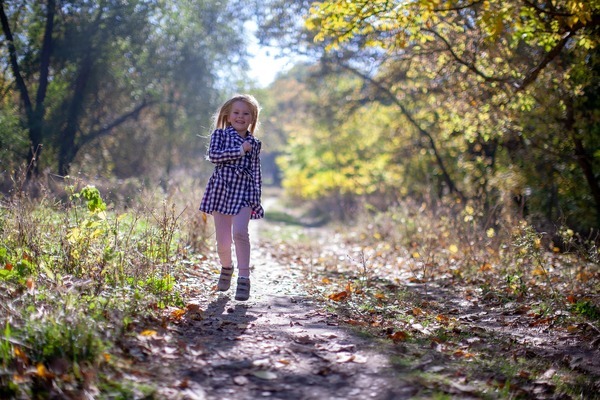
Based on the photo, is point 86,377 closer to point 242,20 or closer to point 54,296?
point 54,296

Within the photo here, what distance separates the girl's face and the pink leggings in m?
0.76

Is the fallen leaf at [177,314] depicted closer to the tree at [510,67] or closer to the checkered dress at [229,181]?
the checkered dress at [229,181]

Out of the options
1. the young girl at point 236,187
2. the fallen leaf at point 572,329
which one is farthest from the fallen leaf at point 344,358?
the fallen leaf at point 572,329

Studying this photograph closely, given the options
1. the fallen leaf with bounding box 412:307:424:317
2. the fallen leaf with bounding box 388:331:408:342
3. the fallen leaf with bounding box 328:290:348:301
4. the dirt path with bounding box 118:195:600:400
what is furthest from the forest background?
the fallen leaf with bounding box 388:331:408:342

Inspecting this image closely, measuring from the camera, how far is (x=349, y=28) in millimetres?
6848

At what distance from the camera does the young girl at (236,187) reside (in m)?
5.39

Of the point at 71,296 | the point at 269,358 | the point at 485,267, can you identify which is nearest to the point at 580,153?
the point at 485,267

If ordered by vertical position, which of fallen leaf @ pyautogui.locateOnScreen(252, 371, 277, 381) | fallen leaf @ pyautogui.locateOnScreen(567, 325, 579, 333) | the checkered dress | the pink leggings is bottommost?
fallen leaf @ pyautogui.locateOnScreen(252, 371, 277, 381)

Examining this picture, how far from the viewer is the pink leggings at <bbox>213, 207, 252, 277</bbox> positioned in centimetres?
538

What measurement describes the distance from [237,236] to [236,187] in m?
0.43

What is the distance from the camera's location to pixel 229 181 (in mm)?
5441

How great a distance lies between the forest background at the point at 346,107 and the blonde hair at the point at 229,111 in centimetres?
96

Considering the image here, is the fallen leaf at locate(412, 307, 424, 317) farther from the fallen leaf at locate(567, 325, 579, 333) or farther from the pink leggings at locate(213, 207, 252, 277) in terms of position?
the pink leggings at locate(213, 207, 252, 277)

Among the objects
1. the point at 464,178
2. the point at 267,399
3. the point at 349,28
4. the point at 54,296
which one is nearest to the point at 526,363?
the point at 267,399
